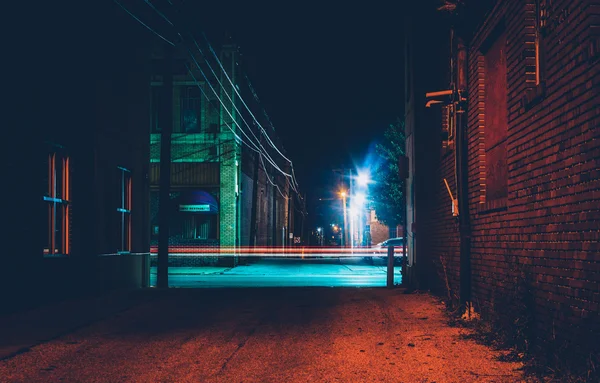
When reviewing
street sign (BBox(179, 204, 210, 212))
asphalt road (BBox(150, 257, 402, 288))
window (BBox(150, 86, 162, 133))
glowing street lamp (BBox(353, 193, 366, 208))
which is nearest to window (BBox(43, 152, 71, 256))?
asphalt road (BBox(150, 257, 402, 288))

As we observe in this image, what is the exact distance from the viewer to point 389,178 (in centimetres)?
4369

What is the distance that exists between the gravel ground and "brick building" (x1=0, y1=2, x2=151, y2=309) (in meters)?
2.33

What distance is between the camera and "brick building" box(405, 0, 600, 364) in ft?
20.1

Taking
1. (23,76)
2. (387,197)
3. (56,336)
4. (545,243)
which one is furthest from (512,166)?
(387,197)

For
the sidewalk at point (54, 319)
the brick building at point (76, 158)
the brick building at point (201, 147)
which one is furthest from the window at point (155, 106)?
the sidewalk at point (54, 319)

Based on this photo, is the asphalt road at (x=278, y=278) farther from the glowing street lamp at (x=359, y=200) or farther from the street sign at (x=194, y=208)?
the glowing street lamp at (x=359, y=200)

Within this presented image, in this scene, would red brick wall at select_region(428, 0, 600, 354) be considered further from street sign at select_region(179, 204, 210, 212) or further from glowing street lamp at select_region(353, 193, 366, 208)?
glowing street lamp at select_region(353, 193, 366, 208)

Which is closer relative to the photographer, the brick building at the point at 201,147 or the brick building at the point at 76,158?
the brick building at the point at 76,158

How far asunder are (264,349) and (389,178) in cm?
3622

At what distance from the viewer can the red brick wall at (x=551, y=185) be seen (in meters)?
6.05

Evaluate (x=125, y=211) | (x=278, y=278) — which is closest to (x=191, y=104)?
(x=278, y=278)

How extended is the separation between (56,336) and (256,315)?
3.53 meters

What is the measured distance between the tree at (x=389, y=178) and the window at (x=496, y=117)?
2875 centimetres

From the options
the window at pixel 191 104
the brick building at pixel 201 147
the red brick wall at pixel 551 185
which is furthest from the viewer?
the window at pixel 191 104
